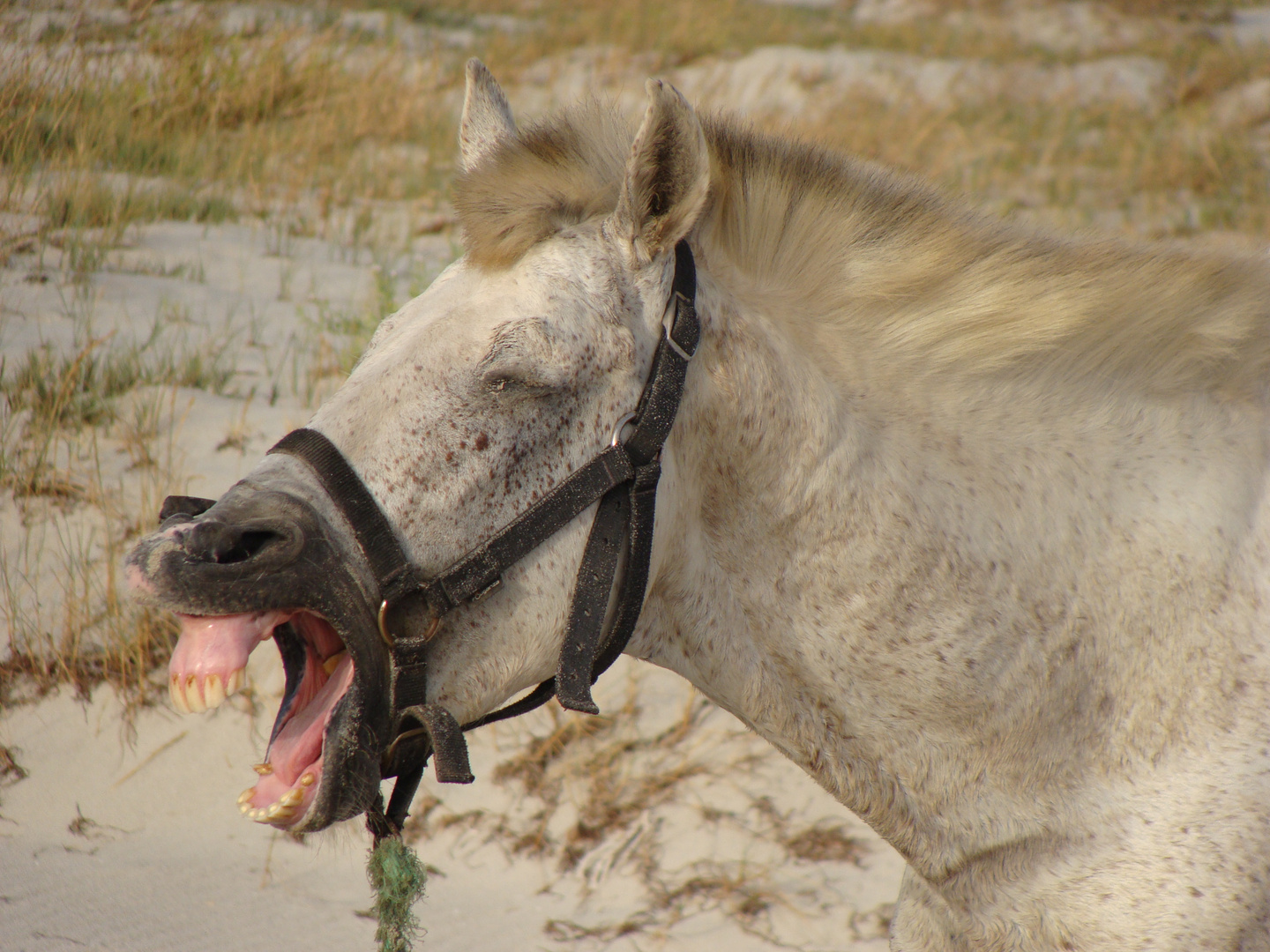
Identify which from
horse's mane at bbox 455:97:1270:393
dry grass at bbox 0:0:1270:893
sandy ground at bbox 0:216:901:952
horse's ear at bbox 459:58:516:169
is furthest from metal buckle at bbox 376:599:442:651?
sandy ground at bbox 0:216:901:952

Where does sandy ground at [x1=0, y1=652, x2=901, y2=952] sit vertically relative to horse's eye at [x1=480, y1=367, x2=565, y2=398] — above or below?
below

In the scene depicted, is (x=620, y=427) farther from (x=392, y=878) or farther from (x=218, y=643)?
(x=392, y=878)

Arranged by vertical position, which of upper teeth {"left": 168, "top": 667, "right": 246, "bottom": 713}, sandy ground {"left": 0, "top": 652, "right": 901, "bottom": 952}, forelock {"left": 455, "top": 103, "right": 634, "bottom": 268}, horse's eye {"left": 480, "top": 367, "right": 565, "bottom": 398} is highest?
forelock {"left": 455, "top": 103, "right": 634, "bottom": 268}

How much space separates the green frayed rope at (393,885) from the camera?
167cm

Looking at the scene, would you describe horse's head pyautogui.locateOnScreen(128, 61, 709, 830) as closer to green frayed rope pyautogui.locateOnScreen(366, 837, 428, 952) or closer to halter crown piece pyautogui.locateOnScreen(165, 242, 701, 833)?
halter crown piece pyautogui.locateOnScreen(165, 242, 701, 833)

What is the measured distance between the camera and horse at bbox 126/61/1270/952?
4.78 feet

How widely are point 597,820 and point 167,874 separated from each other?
139cm

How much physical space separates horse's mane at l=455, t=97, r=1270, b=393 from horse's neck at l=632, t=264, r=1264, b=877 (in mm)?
102

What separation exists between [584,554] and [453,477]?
25 centimetres

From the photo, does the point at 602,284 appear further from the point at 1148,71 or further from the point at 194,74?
the point at 1148,71

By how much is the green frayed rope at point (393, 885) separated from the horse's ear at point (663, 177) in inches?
45.2

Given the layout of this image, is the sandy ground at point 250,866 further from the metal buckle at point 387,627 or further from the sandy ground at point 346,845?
the metal buckle at point 387,627

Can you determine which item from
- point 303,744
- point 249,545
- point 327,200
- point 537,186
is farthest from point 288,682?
point 327,200

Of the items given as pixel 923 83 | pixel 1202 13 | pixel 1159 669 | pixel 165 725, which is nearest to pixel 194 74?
pixel 165 725
